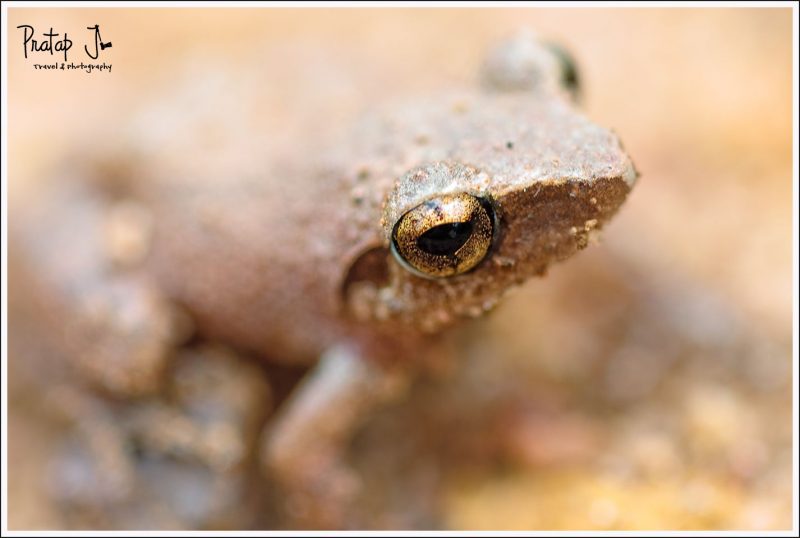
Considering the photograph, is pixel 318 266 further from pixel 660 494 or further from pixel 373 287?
pixel 660 494

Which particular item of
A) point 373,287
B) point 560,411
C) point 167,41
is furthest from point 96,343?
point 167,41

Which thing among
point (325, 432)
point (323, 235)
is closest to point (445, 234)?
point (323, 235)

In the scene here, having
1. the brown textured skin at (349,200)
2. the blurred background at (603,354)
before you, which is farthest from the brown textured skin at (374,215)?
the blurred background at (603,354)

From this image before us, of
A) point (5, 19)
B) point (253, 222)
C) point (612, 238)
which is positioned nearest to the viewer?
point (253, 222)
